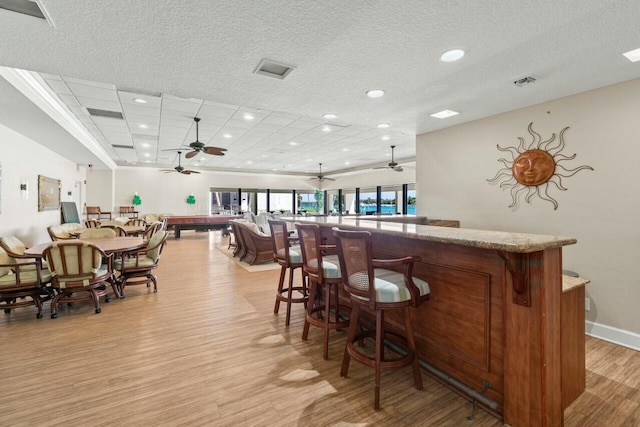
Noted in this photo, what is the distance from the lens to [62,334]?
2.95 m

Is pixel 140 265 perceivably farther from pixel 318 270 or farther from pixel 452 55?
pixel 452 55

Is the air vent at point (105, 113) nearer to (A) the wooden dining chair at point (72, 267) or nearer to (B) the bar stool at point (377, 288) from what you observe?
(A) the wooden dining chair at point (72, 267)

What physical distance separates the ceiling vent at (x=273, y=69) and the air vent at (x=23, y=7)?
151cm

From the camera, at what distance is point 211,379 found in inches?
85.7

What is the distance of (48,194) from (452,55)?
8265mm

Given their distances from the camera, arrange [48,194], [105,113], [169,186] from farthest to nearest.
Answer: [169,186], [48,194], [105,113]

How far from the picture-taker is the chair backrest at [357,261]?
6.15 ft

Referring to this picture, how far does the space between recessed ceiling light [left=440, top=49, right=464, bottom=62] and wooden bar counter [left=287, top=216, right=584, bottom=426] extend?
156cm

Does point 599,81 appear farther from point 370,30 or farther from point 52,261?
point 52,261

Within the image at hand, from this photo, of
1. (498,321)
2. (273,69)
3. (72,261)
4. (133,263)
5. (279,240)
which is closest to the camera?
(498,321)

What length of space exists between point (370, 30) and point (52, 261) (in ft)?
13.6

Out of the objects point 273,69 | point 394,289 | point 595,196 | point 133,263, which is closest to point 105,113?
point 133,263

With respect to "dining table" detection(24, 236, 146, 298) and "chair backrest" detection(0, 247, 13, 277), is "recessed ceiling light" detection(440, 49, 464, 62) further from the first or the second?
"chair backrest" detection(0, 247, 13, 277)

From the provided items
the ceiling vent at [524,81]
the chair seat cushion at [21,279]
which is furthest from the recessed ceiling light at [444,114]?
the chair seat cushion at [21,279]
